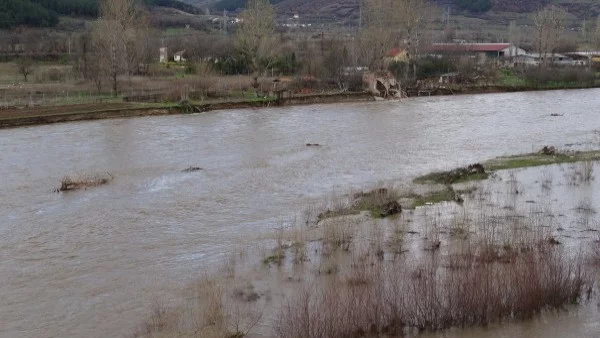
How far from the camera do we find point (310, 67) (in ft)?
161

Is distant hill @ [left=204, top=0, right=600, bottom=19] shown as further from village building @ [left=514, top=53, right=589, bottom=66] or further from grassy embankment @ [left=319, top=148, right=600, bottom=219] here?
grassy embankment @ [left=319, top=148, right=600, bottom=219]

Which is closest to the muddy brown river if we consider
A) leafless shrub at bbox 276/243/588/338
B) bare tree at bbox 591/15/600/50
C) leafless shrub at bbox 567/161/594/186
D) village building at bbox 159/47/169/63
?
leafless shrub at bbox 276/243/588/338

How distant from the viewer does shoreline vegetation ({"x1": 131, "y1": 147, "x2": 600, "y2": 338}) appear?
8297 millimetres

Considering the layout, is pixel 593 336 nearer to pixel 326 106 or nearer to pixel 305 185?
pixel 305 185

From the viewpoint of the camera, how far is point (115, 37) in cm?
3953

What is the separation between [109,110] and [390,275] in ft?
84.0

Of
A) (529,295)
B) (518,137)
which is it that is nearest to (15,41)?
(518,137)

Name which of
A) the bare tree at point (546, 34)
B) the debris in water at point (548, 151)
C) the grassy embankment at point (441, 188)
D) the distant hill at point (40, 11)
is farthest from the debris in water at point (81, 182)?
the distant hill at point (40, 11)

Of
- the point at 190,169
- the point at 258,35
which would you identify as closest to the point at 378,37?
the point at 258,35

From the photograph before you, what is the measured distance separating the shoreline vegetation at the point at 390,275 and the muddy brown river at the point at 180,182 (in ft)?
1.26

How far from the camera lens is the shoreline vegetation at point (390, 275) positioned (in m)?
8.30

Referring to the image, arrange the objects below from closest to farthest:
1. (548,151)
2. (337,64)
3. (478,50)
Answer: (548,151) → (337,64) → (478,50)

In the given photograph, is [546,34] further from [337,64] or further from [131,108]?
[131,108]

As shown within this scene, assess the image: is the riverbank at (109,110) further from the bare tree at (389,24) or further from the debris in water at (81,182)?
the debris in water at (81,182)
